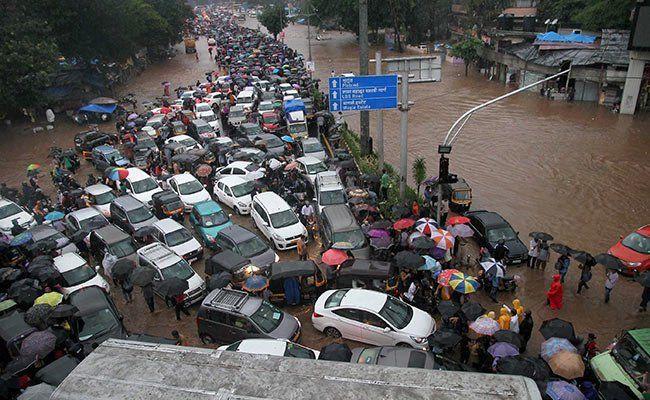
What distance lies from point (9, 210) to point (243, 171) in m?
8.78

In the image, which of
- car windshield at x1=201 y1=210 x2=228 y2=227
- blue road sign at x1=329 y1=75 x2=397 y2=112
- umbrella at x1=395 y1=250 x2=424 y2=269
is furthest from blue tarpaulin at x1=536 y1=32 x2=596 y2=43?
car windshield at x1=201 y1=210 x2=228 y2=227

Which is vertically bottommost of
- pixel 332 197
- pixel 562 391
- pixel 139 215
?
pixel 139 215

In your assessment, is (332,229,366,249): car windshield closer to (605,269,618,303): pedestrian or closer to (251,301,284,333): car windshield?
(251,301,284,333): car windshield

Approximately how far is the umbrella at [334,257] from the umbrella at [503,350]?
4.71 metres

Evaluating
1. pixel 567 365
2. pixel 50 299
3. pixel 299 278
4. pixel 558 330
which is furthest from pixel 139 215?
pixel 567 365

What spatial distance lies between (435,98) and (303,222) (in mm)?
24055

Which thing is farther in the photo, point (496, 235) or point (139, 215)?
point (139, 215)

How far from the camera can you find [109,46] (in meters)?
40.7

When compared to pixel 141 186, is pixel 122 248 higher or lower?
lower

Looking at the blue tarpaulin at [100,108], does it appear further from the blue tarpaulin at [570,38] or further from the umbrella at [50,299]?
the blue tarpaulin at [570,38]

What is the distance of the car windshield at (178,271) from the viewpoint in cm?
1269

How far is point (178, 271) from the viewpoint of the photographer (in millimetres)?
12844

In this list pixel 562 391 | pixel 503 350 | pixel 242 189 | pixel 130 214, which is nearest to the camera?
pixel 562 391

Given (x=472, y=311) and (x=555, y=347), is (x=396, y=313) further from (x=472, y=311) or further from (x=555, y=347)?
(x=555, y=347)
